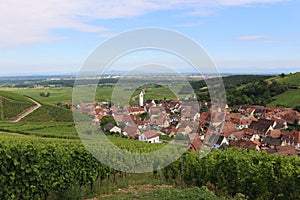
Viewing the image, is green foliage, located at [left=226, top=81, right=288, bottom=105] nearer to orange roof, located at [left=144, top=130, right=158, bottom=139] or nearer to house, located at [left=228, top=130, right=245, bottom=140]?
house, located at [left=228, top=130, right=245, bottom=140]

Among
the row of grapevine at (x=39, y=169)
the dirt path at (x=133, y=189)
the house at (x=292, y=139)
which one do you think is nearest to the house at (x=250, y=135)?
the house at (x=292, y=139)

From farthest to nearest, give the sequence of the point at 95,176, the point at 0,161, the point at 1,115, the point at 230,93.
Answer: the point at 230,93 → the point at 1,115 → the point at 95,176 → the point at 0,161

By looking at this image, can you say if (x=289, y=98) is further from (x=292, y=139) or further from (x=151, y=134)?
(x=151, y=134)

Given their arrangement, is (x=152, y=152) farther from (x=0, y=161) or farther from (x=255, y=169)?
(x=0, y=161)

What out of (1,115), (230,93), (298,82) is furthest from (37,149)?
(298,82)

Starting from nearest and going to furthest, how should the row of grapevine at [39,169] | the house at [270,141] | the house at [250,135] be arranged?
the row of grapevine at [39,169] < the house at [270,141] < the house at [250,135]

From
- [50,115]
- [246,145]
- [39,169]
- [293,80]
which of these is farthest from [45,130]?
[293,80]

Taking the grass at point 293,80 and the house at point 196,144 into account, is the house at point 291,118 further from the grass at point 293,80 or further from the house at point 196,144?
the house at point 196,144
